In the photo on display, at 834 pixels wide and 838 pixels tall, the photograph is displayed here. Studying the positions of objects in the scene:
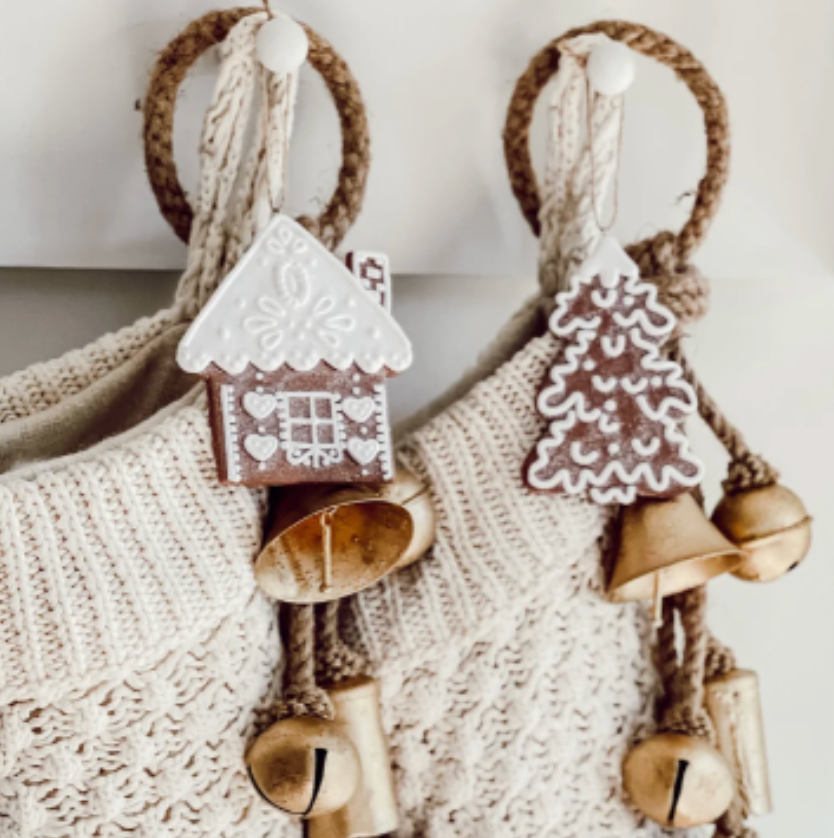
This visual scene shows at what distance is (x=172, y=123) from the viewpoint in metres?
0.52

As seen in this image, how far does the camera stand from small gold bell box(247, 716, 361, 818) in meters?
0.44

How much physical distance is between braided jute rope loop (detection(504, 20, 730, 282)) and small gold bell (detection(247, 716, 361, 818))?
29 centimetres

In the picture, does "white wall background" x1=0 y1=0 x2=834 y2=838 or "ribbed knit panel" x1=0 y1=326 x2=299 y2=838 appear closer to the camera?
"ribbed knit panel" x1=0 y1=326 x2=299 y2=838

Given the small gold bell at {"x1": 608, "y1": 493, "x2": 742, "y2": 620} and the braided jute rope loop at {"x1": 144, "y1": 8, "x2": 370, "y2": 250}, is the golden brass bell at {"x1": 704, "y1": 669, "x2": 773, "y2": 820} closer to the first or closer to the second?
the small gold bell at {"x1": 608, "y1": 493, "x2": 742, "y2": 620}

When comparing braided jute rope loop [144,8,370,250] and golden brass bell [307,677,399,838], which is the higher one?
braided jute rope loop [144,8,370,250]

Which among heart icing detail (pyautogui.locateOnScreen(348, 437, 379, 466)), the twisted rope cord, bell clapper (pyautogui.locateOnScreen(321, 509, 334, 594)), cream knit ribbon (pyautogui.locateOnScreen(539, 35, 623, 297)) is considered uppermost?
cream knit ribbon (pyautogui.locateOnScreen(539, 35, 623, 297))

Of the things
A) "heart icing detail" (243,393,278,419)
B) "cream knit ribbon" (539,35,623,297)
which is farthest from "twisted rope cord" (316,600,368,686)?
"cream knit ribbon" (539,35,623,297)

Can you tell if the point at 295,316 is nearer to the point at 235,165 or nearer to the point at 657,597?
the point at 235,165

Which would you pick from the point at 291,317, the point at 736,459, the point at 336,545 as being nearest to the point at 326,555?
the point at 336,545

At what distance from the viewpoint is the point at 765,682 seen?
677 millimetres

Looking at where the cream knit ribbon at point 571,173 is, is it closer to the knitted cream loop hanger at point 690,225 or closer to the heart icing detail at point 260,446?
the knitted cream loop hanger at point 690,225

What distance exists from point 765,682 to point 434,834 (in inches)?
11.3

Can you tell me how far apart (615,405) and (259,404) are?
0.18 meters

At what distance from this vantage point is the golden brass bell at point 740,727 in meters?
0.53
